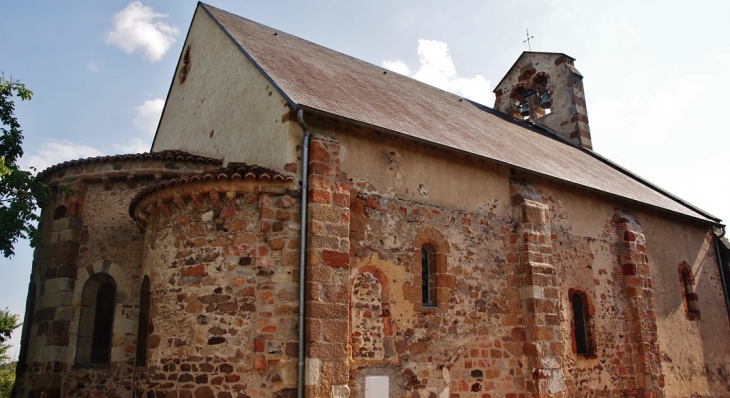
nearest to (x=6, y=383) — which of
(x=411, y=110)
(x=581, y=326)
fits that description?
(x=411, y=110)

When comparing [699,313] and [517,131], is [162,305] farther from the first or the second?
[699,313]

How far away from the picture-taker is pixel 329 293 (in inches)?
297

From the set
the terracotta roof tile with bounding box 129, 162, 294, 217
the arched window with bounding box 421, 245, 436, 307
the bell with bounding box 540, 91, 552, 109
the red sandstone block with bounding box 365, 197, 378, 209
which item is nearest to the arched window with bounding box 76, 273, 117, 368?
the terracotta roof tile with bounding box 129, 162, 294, 217

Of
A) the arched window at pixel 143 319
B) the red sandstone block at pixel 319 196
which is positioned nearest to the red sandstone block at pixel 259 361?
the red sandstone block at pixel 319 196

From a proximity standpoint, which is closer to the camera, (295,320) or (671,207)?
(295,320)

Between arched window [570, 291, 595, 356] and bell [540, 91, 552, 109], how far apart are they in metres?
9.40

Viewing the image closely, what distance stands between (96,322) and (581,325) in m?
9.04

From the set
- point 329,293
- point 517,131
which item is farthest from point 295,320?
point 517,131

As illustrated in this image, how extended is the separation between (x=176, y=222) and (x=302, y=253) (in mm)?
1985

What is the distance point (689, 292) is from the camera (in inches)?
565

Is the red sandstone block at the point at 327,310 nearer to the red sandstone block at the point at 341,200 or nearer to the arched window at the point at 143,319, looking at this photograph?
the red sandstone block at the point at 341,200

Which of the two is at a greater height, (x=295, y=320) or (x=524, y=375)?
(x=295, y=320)

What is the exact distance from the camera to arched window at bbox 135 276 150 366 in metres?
8.64

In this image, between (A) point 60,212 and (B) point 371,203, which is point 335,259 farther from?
(A) point 60,212
